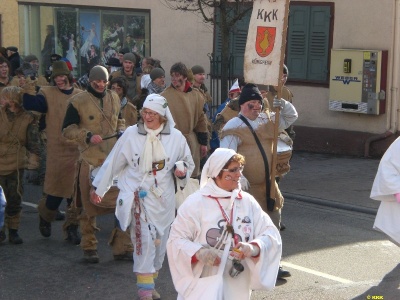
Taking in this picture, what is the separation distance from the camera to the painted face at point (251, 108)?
337 inches

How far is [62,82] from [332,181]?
5.77m

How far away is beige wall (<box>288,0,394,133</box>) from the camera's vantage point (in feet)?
54.7

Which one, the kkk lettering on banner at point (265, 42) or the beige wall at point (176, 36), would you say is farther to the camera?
the beige wall at point (176, 36)

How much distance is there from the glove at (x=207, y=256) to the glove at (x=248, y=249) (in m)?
0.16

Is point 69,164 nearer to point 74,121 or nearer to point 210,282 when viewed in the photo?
point 74,121

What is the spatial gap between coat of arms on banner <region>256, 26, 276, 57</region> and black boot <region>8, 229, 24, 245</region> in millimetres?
3550

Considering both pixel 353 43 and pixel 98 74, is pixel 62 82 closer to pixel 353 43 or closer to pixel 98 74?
pixel 98 74

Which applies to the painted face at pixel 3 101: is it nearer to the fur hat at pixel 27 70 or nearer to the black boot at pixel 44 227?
the black boot at pixel 44 227

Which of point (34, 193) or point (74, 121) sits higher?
point (74, 121)

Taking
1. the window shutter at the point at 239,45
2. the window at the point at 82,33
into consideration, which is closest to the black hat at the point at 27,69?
the window shutter at the point at 239,45

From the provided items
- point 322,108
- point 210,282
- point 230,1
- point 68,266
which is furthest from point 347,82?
point 210,282

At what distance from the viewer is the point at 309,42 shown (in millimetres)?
18094

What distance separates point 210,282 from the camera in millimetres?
5926

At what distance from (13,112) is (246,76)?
2.95 meters
